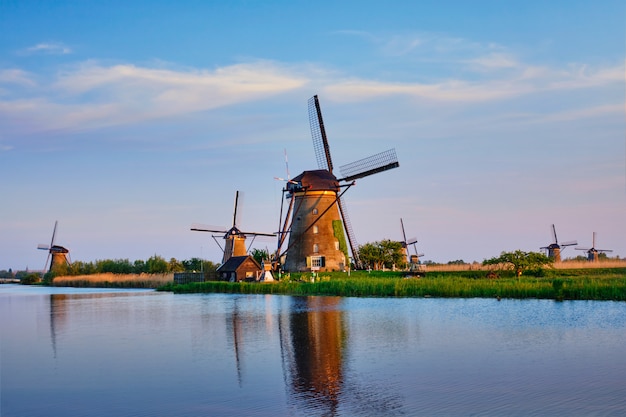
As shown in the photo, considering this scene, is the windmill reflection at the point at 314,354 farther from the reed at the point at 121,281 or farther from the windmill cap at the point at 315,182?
the reed at the point at 121,281

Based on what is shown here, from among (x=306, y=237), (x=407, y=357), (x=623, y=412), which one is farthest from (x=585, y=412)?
(x=306, y=237)

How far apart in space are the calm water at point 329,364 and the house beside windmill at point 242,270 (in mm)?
20896

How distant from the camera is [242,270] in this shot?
45.9 m

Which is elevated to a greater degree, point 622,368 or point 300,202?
point 300,202

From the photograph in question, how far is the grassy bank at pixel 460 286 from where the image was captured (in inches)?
1061

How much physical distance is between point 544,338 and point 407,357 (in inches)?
172

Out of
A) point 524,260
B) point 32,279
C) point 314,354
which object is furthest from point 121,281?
point 314,354

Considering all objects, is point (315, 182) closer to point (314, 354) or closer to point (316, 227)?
point (316, 227)

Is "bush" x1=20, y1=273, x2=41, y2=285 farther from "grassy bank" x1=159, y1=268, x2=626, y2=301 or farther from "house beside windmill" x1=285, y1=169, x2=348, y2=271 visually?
"house beside windmill" x1=285, y1=169, x2=348, y2=271

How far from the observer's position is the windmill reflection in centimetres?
1120

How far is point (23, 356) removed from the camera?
16578 millimetres

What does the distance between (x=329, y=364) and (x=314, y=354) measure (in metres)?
1.43

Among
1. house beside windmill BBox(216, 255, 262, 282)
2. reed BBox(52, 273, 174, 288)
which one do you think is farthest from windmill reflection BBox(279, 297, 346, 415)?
reed BBox(52, 273, 174, 288)

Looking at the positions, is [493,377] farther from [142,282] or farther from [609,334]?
[142,282]
